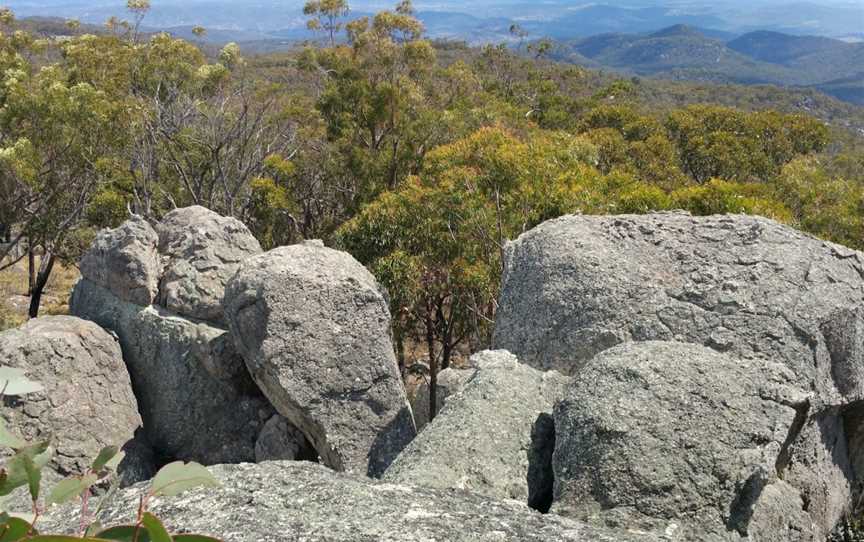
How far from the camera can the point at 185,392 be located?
1186cm

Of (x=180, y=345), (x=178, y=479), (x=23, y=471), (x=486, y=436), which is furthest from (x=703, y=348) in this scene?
(x=180, y=345)

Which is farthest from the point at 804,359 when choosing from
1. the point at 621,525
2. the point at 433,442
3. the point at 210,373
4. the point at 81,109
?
the point at 81,109

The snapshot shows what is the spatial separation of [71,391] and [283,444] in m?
3.28

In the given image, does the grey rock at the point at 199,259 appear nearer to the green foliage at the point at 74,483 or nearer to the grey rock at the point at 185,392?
the grey rock at the point at 185,392

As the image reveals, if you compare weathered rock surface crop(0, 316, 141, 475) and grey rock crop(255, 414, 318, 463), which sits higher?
weathered rock surface crop(0, 316, 141, 475)

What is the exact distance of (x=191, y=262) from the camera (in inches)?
478

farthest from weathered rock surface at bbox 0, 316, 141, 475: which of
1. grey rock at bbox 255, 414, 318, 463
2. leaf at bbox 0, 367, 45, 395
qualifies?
leaf at bbox 0, 367, 45, 395

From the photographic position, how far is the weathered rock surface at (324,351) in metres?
10.1

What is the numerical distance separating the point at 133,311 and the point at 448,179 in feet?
22.2

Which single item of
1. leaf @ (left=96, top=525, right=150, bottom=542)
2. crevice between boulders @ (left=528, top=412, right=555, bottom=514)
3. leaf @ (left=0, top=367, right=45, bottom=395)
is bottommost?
crevice between boulders @ (left=528, top=412, right=555, bottom=514)

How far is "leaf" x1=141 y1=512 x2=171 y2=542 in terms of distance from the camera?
152cm

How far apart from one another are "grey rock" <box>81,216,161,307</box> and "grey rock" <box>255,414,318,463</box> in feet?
10.4

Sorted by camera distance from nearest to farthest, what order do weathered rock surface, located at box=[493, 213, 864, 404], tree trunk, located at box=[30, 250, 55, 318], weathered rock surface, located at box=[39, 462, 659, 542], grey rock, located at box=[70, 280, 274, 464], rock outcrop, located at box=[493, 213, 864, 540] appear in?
weathered rock surface, located at box=[39, 462, 659, 542], rock outcrop, located at box=[493, 213, 864, 540], weathered rock surface, located at box=[493, 213, 864, 404], grey rock, located at box=[70, 280, 274, 464], tree trunk, located at box=[30, 250, 55, 318]

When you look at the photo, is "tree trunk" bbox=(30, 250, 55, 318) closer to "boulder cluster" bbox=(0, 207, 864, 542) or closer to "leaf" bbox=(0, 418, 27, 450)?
"boulder cluster" bbox=(0, 207, 864, 542)
